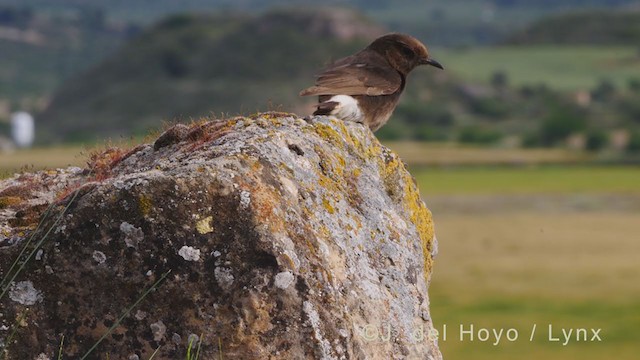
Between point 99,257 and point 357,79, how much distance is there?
9.86 ft

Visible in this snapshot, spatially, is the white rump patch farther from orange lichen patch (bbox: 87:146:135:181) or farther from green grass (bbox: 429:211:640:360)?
green grass (bbox: 429:211:640:360)

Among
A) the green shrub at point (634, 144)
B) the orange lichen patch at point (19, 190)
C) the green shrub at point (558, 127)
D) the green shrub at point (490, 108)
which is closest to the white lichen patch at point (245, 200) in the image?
the orange lichen patch at point (19, 190)

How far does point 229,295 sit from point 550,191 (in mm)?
98732

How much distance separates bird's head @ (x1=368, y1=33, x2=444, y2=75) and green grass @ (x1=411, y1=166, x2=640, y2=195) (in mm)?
92519

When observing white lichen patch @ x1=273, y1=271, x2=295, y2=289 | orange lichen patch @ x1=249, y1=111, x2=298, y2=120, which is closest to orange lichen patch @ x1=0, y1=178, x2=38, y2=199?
orange lichen patch @ x1=249, y1=111, x2=298, y2=120

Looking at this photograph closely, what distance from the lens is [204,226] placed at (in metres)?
5.92

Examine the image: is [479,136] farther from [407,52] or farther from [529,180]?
[407,52]

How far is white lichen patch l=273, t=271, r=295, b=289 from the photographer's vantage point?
19.5 ft

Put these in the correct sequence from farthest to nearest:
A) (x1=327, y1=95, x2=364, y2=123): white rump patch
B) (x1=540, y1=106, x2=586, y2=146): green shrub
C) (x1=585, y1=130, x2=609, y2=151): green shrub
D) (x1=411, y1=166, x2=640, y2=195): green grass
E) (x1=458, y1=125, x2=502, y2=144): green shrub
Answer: (x1=540, y1=106, x2=586, y2=146): green shrub → (x1=458, y1=125, x2=502, y2=144): green shrub → (x1=585, y1=130, x2=609, y2=151): green shrub → (x1=411, y1=166, x2=640, y2=195): green grass → (x1=327, y1=95, x2=364, y2=123): white rump patch

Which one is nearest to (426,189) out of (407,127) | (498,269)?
(498,269)

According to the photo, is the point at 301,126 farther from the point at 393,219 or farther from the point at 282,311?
the point at 282,311

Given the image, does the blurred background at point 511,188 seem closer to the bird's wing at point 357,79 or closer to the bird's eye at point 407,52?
the bird's wing at point 357,79

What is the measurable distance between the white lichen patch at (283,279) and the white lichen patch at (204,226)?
0.36 m

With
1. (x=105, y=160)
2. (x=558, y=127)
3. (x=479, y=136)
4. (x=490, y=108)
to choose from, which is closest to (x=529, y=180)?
(x=479, y=136)
